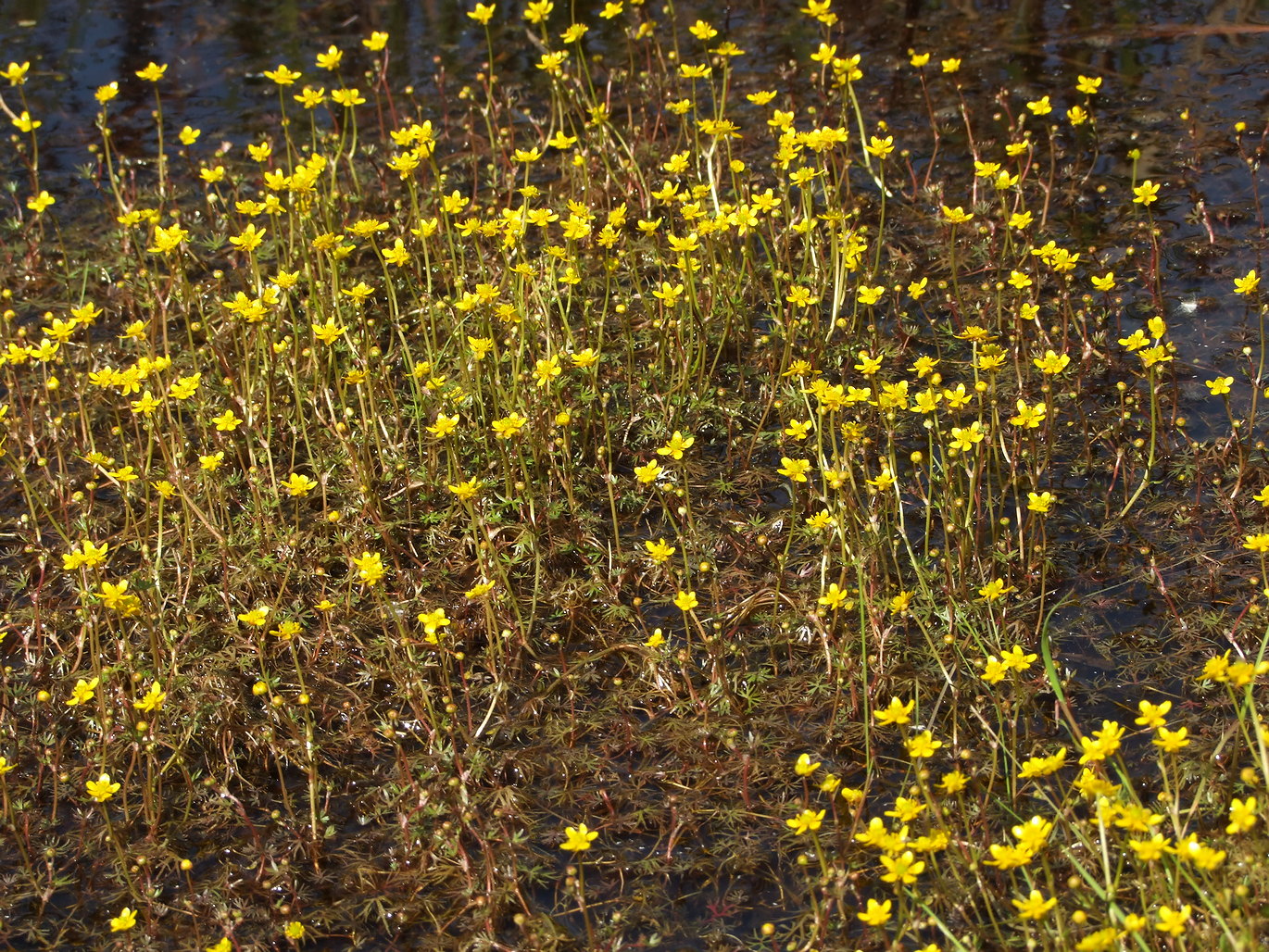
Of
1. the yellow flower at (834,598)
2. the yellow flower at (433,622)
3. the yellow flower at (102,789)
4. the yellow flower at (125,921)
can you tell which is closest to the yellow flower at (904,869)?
the yellow flower at (834,598)

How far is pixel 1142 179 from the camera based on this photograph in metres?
5.80

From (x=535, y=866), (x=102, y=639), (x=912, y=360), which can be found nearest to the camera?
(x=535, y=866)

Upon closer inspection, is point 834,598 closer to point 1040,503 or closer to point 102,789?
point 1040,503

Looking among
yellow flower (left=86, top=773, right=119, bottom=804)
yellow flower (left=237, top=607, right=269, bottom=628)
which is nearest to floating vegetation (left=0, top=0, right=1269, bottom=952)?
yellow flower (left=237, top=607, right=269, bottom=628)

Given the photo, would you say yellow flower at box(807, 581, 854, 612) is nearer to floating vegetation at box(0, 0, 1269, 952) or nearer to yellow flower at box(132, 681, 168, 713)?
floating vegetation at box(0, 0, 1269, 952)

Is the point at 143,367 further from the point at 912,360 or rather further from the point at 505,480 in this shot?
the point at 912,360

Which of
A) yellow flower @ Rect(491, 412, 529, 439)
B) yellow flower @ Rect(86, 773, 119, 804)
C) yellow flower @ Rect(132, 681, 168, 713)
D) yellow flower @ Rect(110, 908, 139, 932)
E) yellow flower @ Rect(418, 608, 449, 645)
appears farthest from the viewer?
yellow flower @ Rect(491, 412, 529, 439)

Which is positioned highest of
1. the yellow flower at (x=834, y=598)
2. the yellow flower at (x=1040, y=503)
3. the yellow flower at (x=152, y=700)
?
the yellow flower at (x=1040, y=503)

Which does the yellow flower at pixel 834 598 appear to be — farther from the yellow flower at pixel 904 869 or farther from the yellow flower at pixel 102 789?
Answer: the yellow flower at pixel 102 789

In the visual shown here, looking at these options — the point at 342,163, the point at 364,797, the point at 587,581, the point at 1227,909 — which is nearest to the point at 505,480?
the point at 587,581

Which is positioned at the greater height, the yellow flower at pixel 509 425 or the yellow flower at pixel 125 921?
the yellow flower at pixel 509 425

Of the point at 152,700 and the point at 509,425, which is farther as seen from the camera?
the point at 509,425


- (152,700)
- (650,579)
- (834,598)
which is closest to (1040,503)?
(834,598)

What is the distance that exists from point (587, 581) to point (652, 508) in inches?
17.6
